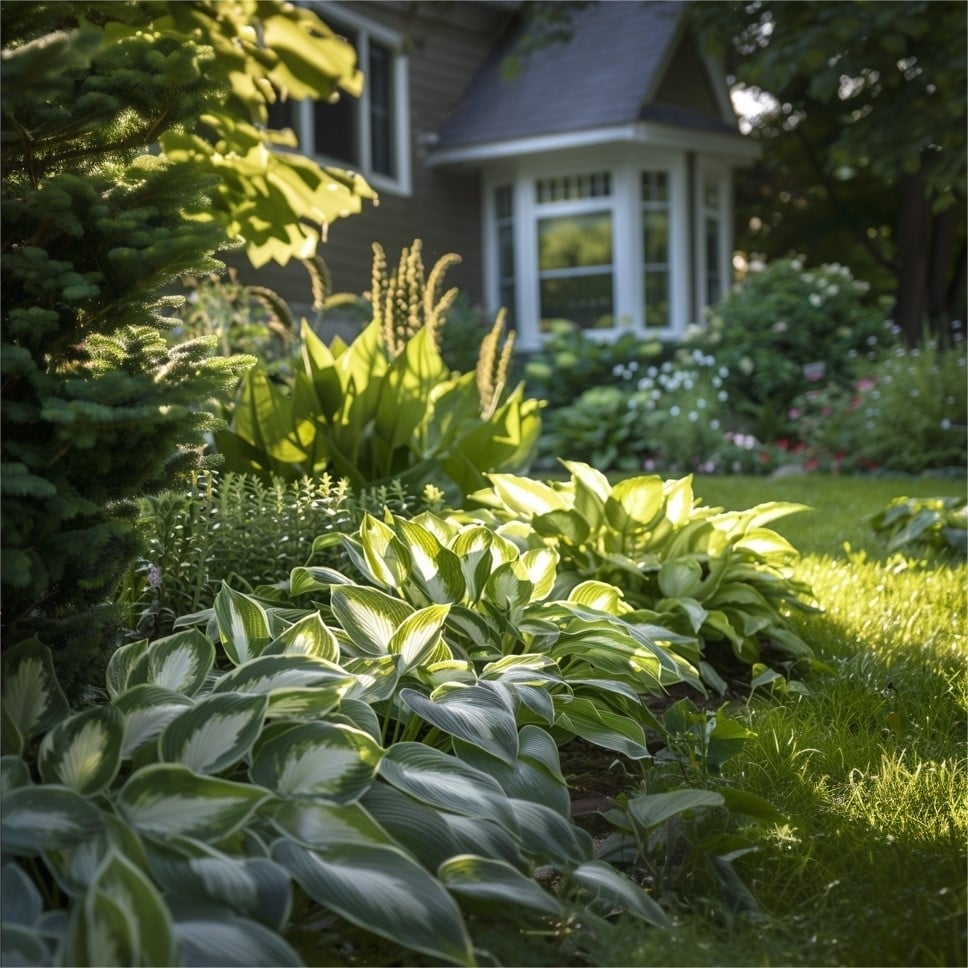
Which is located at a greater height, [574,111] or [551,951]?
[574,111]

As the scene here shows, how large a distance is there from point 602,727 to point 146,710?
2.76 ft

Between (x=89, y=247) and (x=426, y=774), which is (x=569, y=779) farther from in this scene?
(x=89, y=247)

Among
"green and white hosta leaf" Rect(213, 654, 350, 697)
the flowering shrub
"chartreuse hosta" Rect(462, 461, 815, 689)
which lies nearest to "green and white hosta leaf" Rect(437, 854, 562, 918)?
"green and white hosta leaf" Rect(213, 654, 350, 697)

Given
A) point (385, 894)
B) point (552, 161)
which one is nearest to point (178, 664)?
point (385, 894)

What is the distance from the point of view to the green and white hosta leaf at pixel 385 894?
128cm

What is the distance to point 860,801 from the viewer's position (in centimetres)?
184

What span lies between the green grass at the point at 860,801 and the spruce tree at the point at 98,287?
38.1 inches

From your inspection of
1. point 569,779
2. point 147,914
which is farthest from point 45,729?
point 569,779

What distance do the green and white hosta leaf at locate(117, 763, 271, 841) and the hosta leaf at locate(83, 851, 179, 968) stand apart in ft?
0.49

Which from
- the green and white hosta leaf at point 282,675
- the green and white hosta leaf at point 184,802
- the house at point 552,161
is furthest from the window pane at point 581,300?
the green and white hosta leaf at point 184,802

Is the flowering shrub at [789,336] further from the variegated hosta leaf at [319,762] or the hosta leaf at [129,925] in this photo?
the hosta leaf at [129,925]

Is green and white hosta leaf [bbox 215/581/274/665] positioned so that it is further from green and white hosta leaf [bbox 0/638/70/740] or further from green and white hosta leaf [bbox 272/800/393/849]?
green and white hosta leaf [bbox 272/800/393/849]

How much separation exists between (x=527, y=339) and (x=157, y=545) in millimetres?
10683

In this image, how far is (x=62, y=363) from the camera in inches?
66.7
